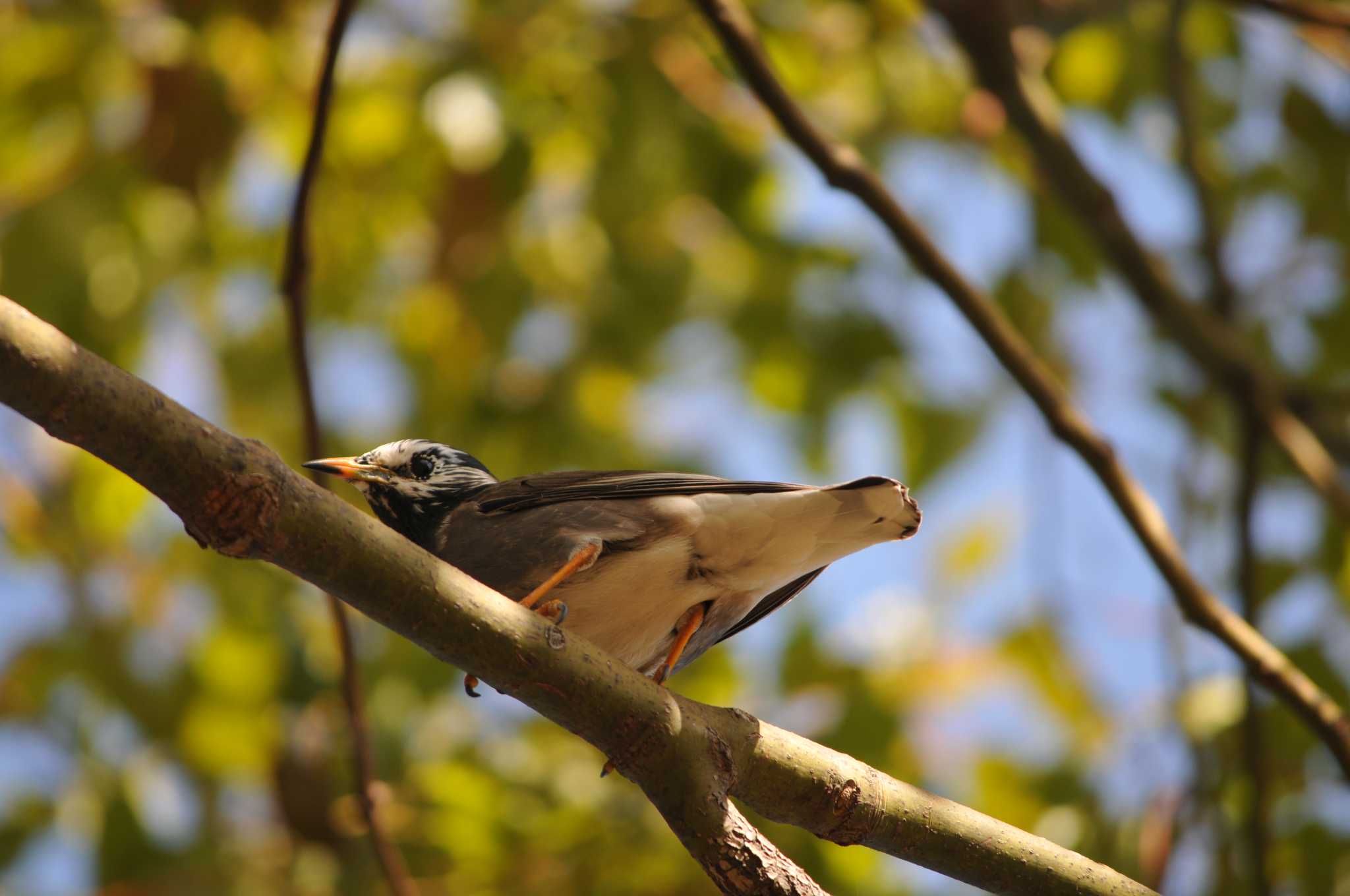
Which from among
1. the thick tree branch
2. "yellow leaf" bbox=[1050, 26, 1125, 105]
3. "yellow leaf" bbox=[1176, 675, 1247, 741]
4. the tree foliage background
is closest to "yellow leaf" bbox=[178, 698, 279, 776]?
the tree foliage background

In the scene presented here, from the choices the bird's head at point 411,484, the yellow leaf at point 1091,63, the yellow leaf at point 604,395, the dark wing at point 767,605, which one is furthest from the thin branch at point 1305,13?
the yellow leaf at point 604,395

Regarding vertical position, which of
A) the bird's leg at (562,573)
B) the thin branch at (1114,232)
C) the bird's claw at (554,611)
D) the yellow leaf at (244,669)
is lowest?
the bird's claw at (554,611)

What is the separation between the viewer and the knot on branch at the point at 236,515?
1999 millimetres

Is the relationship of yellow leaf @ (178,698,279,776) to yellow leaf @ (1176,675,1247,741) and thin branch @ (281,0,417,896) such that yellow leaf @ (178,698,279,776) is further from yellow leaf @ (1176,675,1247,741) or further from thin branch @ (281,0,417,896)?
yellow leaf @ (1176,675,1247,741)

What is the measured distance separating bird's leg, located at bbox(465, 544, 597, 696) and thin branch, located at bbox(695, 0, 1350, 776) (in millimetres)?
1208

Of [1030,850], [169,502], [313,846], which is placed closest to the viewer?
[169,502]

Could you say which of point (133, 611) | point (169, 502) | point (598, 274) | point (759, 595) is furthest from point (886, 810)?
point (133, 611)

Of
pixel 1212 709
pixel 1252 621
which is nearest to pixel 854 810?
pixel 1252 621

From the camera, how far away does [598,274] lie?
608 cm

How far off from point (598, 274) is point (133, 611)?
325cm

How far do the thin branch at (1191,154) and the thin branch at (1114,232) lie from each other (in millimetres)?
448

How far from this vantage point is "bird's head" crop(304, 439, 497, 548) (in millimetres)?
3920

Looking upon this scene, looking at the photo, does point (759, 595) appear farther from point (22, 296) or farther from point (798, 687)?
point (22, 296)

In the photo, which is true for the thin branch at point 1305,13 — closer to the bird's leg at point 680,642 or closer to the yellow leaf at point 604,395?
the bird's leg at point 680,642
